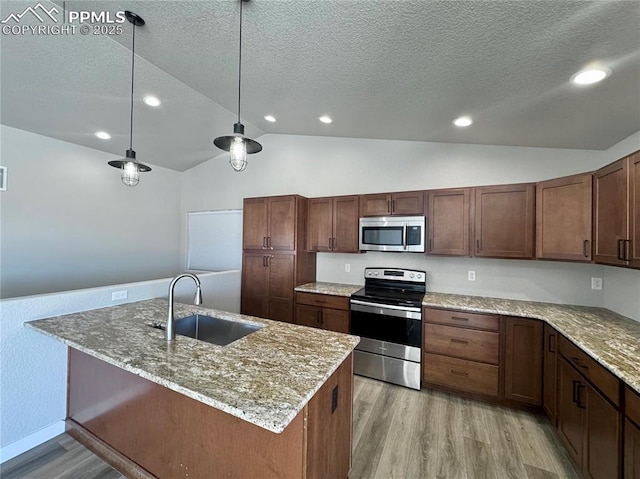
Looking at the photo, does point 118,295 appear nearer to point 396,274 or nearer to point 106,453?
point 106,453

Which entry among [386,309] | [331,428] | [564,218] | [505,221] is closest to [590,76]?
[564,218]

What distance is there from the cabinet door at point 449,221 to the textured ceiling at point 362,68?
0.64 meters

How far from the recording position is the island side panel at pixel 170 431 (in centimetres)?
118

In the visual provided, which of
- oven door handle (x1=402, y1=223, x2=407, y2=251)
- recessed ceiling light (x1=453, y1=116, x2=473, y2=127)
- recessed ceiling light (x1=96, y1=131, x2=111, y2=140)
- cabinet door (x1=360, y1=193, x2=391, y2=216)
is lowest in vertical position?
oven door handle (x1=402, y1=223, x2=407, y2=251)

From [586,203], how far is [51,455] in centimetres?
437

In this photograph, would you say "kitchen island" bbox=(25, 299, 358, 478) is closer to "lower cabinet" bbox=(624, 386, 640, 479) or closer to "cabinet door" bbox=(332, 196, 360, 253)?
"lower cabinet" bbox=(624, 386, 640, 479)

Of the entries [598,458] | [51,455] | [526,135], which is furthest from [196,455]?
[526,135]

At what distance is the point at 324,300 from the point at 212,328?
151 centimetres

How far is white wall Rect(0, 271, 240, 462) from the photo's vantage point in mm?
1794

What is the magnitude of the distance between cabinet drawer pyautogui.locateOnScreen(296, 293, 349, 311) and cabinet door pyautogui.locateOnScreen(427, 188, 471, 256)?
43.7 inches

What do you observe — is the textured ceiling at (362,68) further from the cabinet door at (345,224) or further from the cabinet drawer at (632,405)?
the cabinet drawer at (632,405)

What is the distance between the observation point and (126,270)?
445cm

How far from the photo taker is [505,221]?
2.64 metres

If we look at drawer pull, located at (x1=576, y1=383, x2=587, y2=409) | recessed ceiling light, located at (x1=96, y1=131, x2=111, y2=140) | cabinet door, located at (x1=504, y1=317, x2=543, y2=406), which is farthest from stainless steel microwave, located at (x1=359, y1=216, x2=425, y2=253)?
recessed ceiling light, located at (x1=96, y1=131, x2=111, y2=140)
